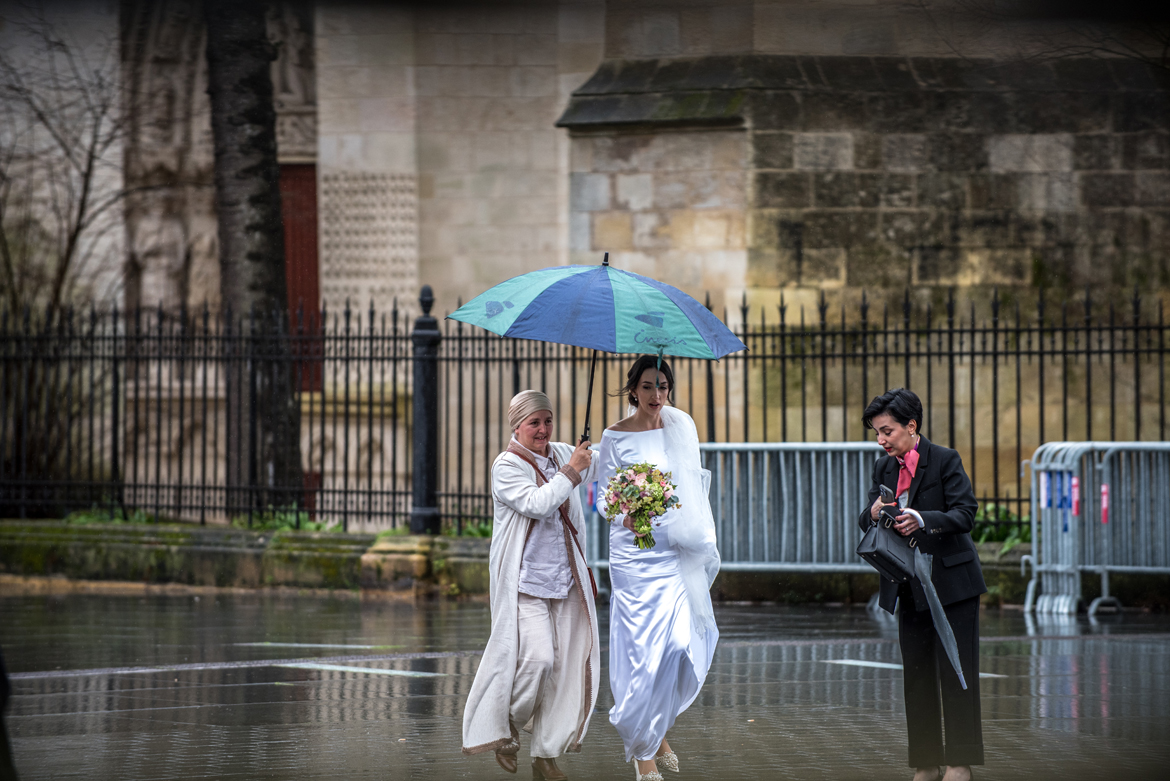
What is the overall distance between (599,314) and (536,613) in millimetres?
1229

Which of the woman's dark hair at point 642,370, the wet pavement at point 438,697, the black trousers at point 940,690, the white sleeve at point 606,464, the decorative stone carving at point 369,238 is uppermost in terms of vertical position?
the decorative stone carving at point 369,238

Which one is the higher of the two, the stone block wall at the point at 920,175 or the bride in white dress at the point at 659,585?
the stone block wall at the point at 920,175

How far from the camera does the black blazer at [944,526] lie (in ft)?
18.4

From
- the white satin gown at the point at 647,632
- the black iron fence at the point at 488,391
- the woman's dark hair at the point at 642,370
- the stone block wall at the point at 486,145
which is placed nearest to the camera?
the white satin gown at the point at 647,632

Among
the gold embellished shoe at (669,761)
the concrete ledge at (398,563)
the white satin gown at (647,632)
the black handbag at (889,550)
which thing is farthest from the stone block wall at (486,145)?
the black handbag at (889,550)

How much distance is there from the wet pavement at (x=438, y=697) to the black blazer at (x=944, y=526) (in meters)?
0.82

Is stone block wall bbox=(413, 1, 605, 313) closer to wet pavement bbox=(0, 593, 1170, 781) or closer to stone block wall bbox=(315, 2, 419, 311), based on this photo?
stone block wall bbox=(315, 2, 419, 311)

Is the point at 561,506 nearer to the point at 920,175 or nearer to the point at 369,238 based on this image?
the point at 920,175

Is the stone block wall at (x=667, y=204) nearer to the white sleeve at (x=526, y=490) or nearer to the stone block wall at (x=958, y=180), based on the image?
the stone block wall at (x=958, y=180)

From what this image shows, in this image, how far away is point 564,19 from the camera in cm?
1568

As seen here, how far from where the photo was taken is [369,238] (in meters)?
16.6

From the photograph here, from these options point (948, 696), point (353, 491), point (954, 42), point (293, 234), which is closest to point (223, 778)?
point (948, 696)

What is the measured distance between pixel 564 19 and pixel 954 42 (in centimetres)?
404

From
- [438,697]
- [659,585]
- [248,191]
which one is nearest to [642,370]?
[659,585]
